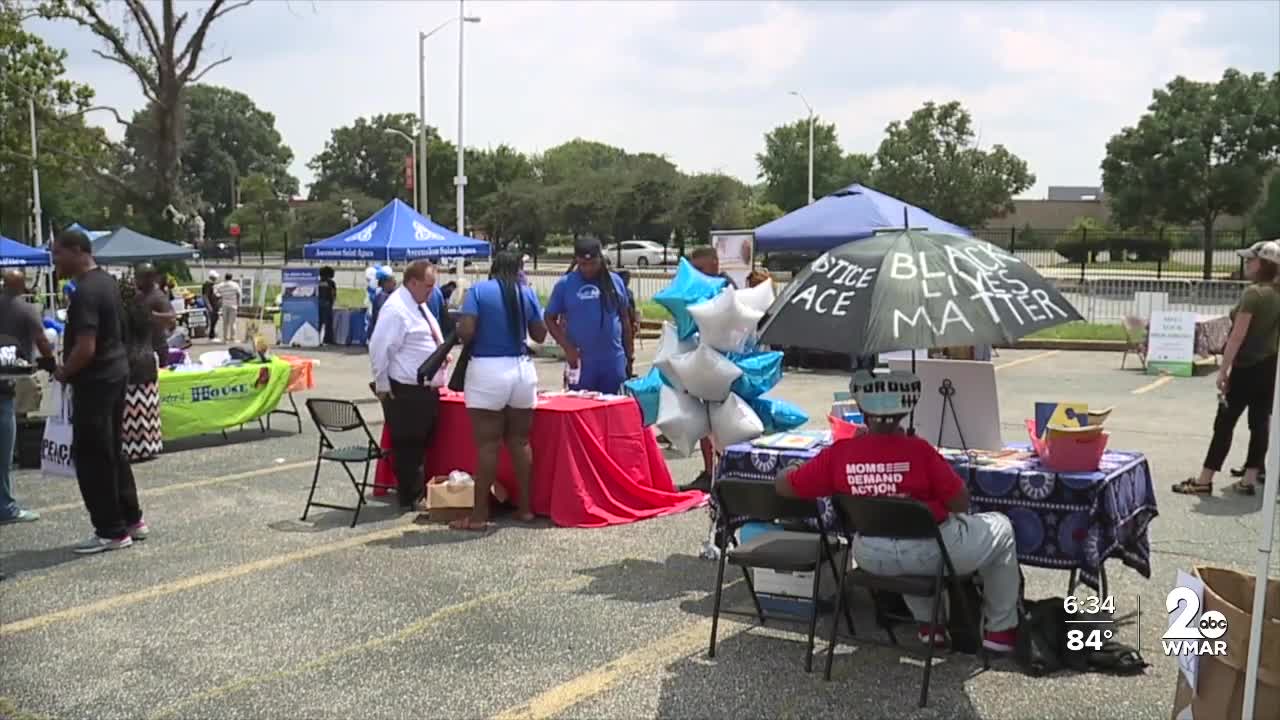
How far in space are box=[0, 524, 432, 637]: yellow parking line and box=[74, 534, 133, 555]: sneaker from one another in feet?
2.99

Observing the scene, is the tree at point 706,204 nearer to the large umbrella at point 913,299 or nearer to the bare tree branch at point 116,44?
the bare tree branch at point 116,44

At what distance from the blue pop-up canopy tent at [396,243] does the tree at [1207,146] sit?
27152mm

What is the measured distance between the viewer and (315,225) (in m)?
78.2

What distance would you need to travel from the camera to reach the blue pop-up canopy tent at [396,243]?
18.7 meters

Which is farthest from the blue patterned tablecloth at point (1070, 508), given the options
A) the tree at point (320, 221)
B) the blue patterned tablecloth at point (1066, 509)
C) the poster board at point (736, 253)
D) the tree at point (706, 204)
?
the tree at point (320, 221)

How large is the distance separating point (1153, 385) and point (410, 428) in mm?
11051

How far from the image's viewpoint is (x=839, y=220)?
13727 millimetres

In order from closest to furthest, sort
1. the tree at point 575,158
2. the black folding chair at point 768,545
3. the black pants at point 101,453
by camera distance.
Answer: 1. the black folding chair at point 768,545
2. the black pants at point 101,453
3. the tree at point 575,158

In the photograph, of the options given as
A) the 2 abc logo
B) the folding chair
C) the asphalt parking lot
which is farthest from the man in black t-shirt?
the folding chair

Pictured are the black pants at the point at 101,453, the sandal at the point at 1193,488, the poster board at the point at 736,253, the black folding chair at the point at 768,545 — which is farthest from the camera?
the poster board at the point at 736,253

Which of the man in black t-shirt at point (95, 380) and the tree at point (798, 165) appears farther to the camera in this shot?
the tree at point (798, 165)

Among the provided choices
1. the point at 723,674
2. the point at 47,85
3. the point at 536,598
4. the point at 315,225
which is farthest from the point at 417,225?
the point at 315,225

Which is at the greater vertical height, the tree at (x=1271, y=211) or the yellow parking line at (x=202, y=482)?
the tree at (x=1271, y=211)

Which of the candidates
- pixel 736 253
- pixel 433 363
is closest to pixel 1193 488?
pixel 433 363
